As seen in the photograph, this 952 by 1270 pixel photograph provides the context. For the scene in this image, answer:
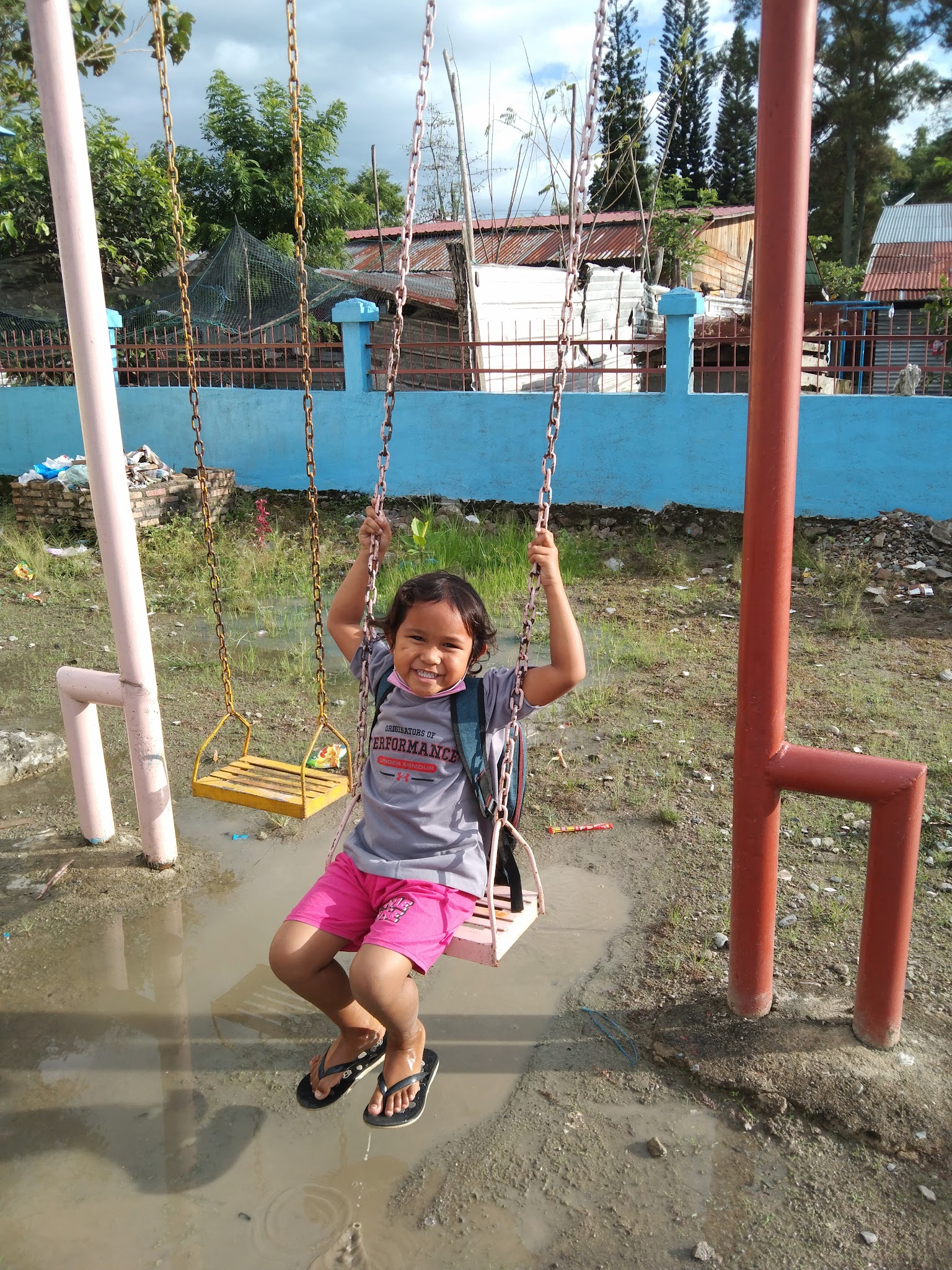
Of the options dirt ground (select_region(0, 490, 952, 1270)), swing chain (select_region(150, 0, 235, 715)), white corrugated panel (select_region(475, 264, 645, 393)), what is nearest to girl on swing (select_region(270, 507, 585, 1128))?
dirt ground (select_region(0, 490, 952, 1270))

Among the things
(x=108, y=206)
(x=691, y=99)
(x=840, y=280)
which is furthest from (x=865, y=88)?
(x=108, y=206)

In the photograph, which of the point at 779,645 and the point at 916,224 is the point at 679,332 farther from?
the point at 916,224

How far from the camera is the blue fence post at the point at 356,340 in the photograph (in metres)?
9.91

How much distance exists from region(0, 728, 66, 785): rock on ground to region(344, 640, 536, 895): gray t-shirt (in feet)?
8.47

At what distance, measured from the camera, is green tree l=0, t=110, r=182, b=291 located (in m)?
A: 13.8

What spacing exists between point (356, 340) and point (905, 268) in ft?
54.9

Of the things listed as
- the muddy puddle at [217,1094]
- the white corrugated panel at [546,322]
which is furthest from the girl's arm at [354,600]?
the white corrugated panel at [546,322]

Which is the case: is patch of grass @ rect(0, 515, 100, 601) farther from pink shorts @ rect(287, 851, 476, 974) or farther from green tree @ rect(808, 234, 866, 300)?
green tree @ rect(808, 234, 866, 300)

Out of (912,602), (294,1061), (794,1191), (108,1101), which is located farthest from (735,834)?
(912,602)

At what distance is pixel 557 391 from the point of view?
2.33 m

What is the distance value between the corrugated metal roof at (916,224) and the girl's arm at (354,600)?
2553 cm

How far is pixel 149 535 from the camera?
8.79 meters

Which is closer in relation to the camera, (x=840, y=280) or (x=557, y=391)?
(x=557, y=391)

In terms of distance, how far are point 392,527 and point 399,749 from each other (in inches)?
288
